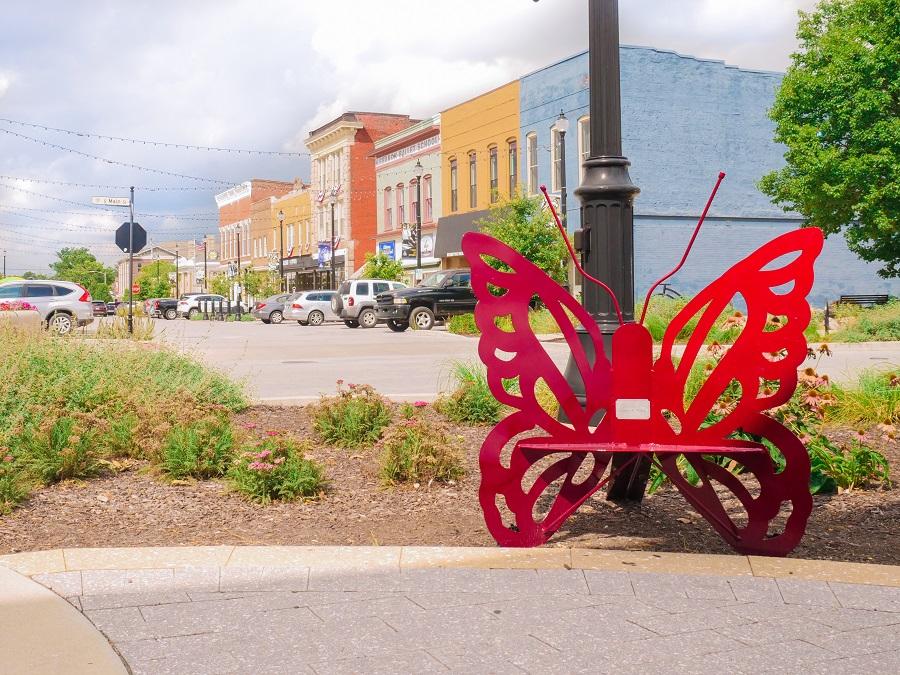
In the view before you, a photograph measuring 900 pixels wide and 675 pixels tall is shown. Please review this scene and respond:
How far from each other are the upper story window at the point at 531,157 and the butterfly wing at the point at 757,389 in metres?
32.3

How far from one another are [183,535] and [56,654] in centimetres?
166

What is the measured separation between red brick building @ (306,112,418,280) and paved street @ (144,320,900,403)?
3273 cm

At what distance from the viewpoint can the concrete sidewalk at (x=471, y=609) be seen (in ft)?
10.5

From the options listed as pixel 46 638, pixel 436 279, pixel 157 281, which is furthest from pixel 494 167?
pixel 157 281

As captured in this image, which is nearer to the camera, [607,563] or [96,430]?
[607,563]

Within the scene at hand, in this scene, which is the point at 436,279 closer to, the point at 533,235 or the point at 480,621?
the point at 533,235

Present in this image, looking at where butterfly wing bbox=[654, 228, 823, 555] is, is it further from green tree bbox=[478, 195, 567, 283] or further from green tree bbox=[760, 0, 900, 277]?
green tree bbox=[478, 195, 567, 283]

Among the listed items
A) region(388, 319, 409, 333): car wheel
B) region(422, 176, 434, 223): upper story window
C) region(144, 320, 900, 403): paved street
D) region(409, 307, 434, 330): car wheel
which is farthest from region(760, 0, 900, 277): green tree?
region(422, 176, 434, 223): upper story window

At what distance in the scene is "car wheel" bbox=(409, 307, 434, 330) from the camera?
29.5 metres

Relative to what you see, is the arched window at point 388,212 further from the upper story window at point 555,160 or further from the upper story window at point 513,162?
the upper story window at point 555,160

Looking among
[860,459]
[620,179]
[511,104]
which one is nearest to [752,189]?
[511,104]

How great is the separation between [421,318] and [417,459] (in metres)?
23.8

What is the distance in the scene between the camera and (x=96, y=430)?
6.52m

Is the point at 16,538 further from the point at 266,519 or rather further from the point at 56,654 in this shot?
the point at 56,654
